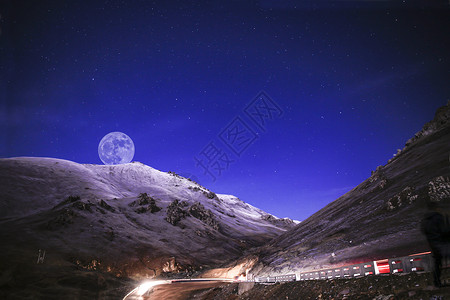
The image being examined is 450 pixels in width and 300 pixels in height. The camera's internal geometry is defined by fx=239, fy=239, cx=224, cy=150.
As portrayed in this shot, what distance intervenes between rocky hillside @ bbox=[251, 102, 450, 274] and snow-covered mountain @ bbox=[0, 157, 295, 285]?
2739cm

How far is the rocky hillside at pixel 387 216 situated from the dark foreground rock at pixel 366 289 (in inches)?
201

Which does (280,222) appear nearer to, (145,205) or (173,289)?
(145,205)

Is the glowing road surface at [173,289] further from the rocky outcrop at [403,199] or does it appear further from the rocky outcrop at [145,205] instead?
the rocky outcrop at [145,205]

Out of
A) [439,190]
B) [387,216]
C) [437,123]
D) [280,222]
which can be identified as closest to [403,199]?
[387,216]

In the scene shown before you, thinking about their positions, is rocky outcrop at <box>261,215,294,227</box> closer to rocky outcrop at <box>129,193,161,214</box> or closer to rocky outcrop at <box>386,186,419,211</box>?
rocky outcrop at <box>129,193,161,214</box>

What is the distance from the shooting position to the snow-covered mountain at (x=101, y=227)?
4047cm

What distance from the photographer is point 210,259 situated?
56.9 metres

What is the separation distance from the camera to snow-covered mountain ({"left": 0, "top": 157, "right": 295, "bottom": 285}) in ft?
133

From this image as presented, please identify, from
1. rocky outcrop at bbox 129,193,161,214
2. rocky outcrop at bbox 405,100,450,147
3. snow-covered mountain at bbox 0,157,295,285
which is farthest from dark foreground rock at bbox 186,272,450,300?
rocky outcrop at bbox 129,193,161,214

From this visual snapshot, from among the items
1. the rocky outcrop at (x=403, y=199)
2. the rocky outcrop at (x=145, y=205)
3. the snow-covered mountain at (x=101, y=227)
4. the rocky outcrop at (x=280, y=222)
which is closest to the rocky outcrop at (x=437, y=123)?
the rocky outcrop at (x=403, y=199)

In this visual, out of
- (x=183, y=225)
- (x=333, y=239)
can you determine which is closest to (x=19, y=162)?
(x=183, y=225)

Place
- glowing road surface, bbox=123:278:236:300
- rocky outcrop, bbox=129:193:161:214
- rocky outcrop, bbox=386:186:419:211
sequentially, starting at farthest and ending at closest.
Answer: rocky outcrop, bbox=129:193:161:214 → glowing road surface, bbox=123:278:236:300 → rocky outcrop, bbox=386:186:419:211

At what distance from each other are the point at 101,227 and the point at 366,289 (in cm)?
5442

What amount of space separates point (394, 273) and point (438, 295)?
298 centimetres
